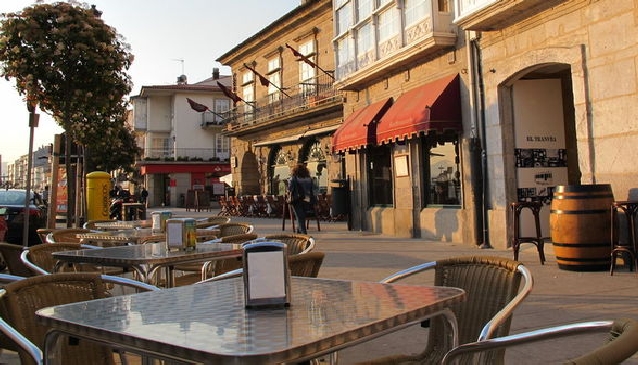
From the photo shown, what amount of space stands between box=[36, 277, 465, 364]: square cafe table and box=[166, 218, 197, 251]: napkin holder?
1.56m

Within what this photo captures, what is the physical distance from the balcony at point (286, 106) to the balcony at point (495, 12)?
8969 millimetres

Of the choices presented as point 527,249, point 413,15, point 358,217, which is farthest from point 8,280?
point 358,217

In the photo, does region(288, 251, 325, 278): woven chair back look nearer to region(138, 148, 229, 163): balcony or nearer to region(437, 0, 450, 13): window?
region(437, 0, 450, 13): window

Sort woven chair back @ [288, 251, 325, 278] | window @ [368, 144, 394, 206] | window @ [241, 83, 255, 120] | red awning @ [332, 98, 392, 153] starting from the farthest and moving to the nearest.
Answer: window @ [241, 83, 255, 120] → window @ [368, 144, 394, 206] → red awning @ [332, 98, 392, 153] → woven chair back @ [288, 251, 325, 278]

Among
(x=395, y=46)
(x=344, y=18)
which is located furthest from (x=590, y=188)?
(x=344, y=18)

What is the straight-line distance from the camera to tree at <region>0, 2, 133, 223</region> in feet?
34.1

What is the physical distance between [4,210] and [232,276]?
372 inches

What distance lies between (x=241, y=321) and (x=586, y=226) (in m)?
6.24

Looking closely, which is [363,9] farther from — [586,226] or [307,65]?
[586,226]

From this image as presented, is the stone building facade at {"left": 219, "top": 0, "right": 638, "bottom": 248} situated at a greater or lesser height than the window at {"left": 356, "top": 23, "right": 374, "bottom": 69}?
lesser

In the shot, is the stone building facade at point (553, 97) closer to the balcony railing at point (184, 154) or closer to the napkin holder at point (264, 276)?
the napkin holder at point (264, 276)

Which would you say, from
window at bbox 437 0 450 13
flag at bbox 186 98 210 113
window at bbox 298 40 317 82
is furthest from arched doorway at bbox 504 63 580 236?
flag at bbox 186 98 210 113

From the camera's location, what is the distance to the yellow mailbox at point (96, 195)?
14.6 m

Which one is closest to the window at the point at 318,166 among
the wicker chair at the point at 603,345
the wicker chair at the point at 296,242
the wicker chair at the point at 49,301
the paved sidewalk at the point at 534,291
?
the paved sidewalk at the point at 534,291
